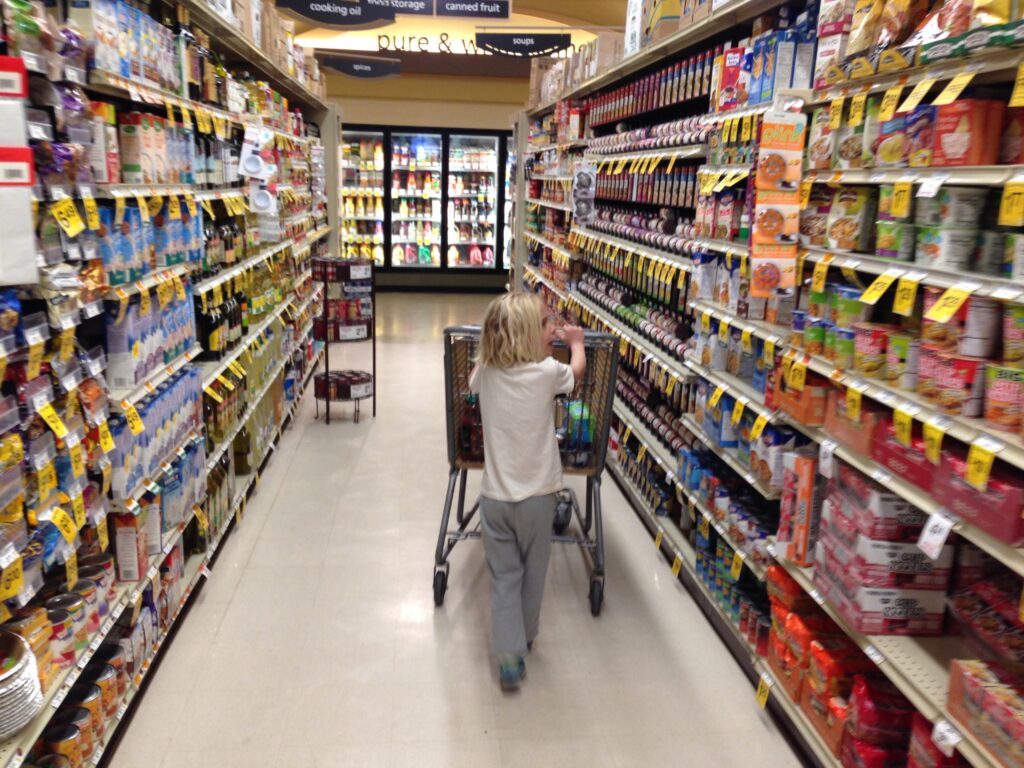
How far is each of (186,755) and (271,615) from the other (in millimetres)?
987

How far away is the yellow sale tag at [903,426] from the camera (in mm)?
2396

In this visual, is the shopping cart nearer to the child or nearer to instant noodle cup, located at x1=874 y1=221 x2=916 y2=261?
the child

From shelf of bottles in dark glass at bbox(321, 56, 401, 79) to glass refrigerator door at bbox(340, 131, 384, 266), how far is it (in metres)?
2.58

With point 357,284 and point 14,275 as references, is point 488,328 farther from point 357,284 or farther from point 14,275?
point 357,284

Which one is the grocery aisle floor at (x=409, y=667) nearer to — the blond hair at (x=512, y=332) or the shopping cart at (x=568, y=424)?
the shopping cart at (x=568, y=424)

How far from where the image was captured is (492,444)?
330 centimetres

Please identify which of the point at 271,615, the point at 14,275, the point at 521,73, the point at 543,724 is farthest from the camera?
the point at 521,73

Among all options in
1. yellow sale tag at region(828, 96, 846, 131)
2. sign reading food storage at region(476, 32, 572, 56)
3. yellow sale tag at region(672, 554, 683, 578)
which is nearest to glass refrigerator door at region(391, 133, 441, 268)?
sign reading food storage at region(476, 32, 572, 56)

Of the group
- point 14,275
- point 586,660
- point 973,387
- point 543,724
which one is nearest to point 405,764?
point 543,724

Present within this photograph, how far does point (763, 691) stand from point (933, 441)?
137cm

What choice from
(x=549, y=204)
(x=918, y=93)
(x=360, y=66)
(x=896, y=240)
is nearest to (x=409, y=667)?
(x=896, y=240)

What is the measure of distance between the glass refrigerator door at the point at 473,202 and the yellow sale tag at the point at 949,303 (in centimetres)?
1241

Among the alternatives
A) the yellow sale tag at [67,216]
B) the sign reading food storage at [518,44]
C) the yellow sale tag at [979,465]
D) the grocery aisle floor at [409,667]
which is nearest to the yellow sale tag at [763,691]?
the grocery aisle floor at [409,667]

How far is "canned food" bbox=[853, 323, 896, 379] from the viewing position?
2.60m
